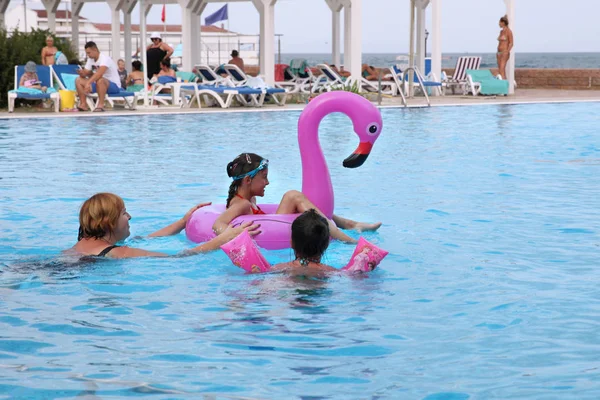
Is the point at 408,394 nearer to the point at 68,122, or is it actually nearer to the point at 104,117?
the point at 68,122

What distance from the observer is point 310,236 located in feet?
15.7

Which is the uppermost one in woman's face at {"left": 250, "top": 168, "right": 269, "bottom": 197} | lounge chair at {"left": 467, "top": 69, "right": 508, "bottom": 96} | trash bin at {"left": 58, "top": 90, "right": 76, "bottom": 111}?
lounge chair at {"left": 467, "top": 69, "right": 508, "bottom": 96}

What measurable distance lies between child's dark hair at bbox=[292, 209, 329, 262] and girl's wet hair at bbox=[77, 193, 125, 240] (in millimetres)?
1024

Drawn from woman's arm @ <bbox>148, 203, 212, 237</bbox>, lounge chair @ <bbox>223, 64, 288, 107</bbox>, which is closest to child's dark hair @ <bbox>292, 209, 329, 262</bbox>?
woman's arm @ <bbox>148, 203, 212, 237</bbox>

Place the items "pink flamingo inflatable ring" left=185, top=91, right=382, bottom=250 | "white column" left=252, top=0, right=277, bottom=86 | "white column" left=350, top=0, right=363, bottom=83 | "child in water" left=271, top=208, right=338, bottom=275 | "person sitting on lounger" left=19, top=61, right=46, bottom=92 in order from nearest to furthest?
"child in water" left=271, top=208, right=338, bottom=275
"pink flamingo inflatable ring" left=185, top=91, right=382, bottom=250
"person sitting on lounger" left=19, top=61, right=46, bottom=92
"white column" left=252, top=0, right=277, bottom=86
"white column" left=350, top=0, right=363, bottom=83

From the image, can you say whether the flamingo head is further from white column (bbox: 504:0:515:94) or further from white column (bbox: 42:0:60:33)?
white column (bbox: 42:0:60:33)

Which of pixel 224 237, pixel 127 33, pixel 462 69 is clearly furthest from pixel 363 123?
pixel 127 33

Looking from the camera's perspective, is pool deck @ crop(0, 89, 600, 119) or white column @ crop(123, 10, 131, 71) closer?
pool deck @ crop(0, 89, 600, 119)

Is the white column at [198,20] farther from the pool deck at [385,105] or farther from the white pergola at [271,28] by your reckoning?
the pool deck at [385,105]

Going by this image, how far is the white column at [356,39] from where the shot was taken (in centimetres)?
1969

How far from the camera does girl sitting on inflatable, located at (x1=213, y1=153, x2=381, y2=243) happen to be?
5715 mm

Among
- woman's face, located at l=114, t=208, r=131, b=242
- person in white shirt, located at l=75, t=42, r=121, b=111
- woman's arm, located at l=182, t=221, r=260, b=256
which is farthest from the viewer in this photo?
person in white shirt, located at l=75, t=42, r=121, b=111

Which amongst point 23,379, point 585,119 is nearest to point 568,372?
point 23,379

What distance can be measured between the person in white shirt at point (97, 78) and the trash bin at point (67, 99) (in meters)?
0.15
